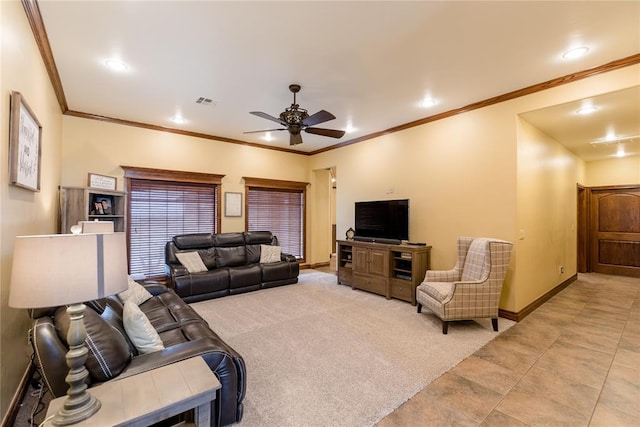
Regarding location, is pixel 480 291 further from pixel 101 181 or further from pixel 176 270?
pixel 101 181

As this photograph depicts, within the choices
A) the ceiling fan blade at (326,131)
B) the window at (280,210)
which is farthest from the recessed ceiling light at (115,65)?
the window at (280,210)

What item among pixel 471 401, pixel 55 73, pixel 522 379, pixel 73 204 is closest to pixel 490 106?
pixel 522 379

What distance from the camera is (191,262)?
16.4 feet

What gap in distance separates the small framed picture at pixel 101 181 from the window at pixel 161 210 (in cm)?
24

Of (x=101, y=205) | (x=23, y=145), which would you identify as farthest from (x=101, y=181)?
(x=23, y=145)

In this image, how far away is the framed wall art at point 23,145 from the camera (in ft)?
6.44

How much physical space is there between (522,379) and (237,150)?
233 inches

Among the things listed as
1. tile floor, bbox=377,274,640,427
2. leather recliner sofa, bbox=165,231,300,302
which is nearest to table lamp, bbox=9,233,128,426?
tile floor, bbox=377,274,640,427

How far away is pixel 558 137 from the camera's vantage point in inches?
189

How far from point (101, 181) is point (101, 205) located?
445 millimetres

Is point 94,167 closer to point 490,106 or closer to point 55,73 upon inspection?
point 55,73

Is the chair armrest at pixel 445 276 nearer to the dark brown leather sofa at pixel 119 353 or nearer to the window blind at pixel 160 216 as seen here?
the dark brown leather sofa at pixel 119 353

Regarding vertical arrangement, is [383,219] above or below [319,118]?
below

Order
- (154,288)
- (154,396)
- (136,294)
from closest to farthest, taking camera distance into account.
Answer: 1. (154,396)
2. (136,294)
3. (154,288)
